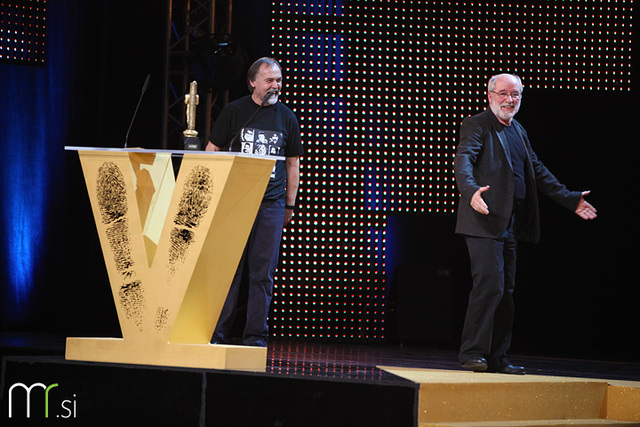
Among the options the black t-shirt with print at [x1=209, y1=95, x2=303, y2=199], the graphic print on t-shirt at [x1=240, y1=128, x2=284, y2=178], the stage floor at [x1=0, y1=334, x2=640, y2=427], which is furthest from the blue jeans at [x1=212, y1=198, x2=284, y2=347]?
the stage floor at [x1=0, y1=334, x2=640, y2=427]

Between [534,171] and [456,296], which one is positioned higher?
[534,171]

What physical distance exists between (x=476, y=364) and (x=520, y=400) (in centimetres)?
45

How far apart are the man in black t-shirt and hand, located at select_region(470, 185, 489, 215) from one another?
1.15 m

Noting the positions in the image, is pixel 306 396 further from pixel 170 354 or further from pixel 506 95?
pixel 506 95

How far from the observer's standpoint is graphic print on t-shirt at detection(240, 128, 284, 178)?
4410 millimetres

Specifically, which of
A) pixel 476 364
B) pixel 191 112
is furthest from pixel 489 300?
pixel 191 112

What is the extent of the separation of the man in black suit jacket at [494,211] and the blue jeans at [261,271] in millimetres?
1042

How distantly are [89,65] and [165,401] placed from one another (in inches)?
157

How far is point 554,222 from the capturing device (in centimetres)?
669

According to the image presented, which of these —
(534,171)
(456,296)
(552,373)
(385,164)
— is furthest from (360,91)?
(552,373)

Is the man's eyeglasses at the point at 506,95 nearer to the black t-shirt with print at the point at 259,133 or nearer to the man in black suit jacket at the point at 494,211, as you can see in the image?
the man in black suit jacket at the point at 494,211

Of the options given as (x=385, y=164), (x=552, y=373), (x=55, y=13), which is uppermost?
(x=55, y=13)

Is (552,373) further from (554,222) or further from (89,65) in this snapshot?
(89,65)

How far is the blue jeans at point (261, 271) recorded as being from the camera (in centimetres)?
438
